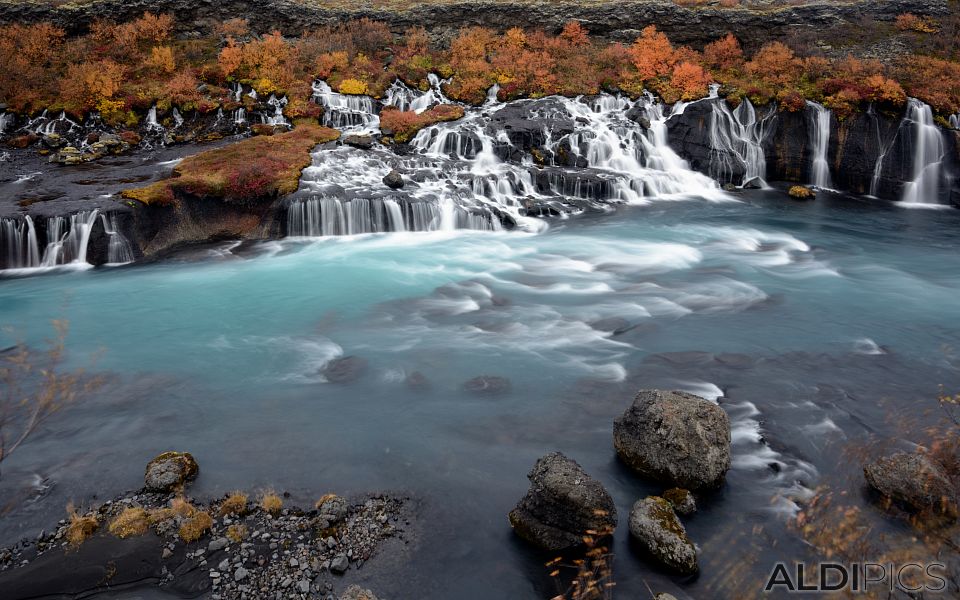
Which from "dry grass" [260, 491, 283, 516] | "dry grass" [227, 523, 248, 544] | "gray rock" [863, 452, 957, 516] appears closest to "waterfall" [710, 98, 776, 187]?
"gray rock" [863, 452, 957, 516]

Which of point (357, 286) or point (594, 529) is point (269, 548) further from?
point (357, 286)

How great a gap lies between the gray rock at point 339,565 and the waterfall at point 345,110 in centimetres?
2750

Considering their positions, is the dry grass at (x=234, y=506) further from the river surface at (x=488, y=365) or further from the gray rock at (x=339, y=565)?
the gray rock at (x=339, y=565)

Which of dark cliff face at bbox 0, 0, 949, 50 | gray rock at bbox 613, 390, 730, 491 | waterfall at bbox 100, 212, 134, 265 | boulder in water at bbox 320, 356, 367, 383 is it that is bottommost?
boulder in water at bbox 320, 356, 367, 383

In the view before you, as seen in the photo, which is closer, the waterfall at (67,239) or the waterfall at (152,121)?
the waterfall at (67,239)

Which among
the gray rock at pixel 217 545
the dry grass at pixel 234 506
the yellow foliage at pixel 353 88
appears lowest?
the gray rock at pixel 217 545

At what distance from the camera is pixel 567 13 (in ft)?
135

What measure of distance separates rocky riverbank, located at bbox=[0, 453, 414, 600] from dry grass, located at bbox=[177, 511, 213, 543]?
1 centimetres

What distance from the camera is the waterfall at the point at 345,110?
31297mm

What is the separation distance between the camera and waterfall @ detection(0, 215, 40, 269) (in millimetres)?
18438

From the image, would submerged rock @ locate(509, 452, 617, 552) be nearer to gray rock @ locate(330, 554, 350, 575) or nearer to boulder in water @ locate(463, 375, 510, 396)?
gray rock @ locate(330, 554, 350, 575)

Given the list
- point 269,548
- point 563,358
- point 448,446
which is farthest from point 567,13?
point 269,548

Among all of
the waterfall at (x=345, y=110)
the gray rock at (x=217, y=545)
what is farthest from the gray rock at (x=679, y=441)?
the waterfall at (x=345, y=110)

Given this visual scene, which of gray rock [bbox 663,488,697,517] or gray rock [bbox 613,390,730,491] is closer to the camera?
gray rock [bbox 663,488,697,517]
